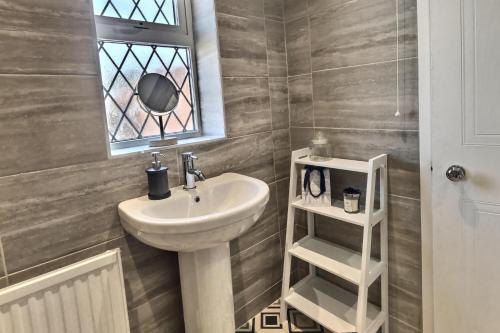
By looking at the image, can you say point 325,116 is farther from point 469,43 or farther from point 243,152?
point 469,43

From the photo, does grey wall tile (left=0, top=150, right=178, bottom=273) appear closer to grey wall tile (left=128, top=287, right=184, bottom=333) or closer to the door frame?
grey wall tile (left=128, top=287, right=184, bottom=333)

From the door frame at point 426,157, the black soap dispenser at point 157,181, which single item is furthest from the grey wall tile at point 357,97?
the black soap dispenser at point 157,181

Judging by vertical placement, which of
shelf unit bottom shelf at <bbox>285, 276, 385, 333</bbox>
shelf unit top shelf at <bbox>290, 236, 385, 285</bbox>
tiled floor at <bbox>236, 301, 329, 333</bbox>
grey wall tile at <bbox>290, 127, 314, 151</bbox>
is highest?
grey wall tile at <bbox>290, 127, 314, 151</bbox>

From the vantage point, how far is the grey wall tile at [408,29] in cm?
127

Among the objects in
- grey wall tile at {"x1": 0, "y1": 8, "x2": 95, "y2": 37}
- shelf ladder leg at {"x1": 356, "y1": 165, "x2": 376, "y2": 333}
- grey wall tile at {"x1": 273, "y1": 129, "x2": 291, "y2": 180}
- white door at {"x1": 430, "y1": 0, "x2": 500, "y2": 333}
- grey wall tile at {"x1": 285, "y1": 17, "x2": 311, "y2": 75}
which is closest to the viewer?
grey wall tile at {"x1": 0, "y1": 8, "x2": 95, "y2": 37}

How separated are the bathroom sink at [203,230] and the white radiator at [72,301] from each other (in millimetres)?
188

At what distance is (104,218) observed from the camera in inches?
47.9

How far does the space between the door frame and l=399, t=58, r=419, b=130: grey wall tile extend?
0.03 m

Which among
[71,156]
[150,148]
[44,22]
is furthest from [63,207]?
[44,22]

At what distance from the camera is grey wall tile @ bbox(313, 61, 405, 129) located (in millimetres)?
1395

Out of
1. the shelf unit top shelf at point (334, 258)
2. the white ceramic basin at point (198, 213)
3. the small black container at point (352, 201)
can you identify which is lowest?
the shelf unit top shelf at point (334, 258)

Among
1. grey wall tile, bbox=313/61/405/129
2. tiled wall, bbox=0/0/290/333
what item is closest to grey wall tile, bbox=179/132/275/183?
tiled wall, bbox=0/0/290/333

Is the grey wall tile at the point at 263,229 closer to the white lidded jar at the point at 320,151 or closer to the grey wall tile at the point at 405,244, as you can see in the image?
the white lidded jar at the point at 320,151

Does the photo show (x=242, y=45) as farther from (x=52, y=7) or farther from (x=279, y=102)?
(x=52, y=7)
